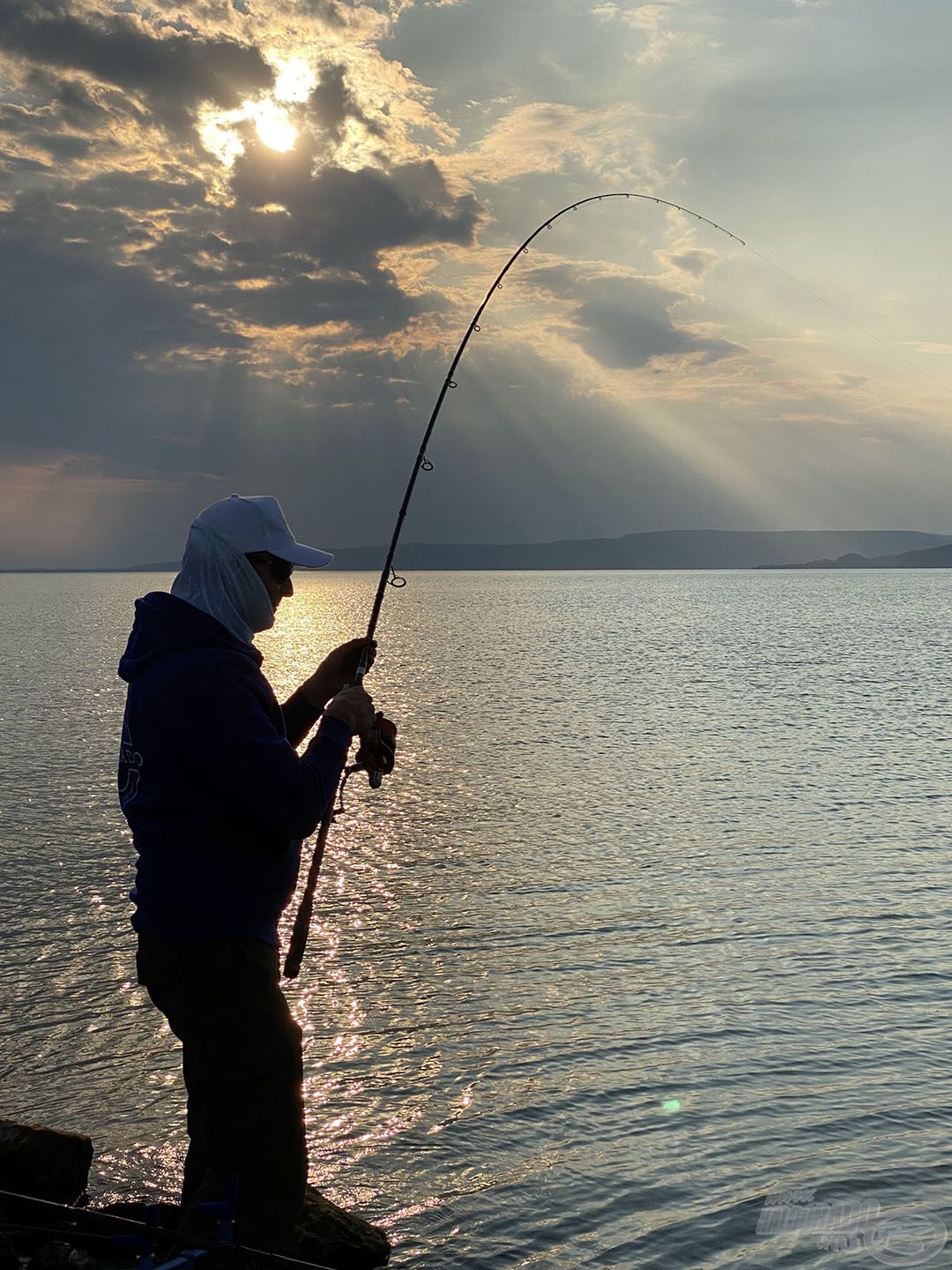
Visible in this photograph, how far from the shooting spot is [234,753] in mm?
2955

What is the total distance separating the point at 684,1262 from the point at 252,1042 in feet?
9.50

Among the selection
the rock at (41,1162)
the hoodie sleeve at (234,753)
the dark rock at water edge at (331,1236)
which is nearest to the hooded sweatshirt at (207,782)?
the hoodie sleeve at (234,753)

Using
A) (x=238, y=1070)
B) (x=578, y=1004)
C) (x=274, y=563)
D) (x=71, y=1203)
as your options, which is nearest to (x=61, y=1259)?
(x=71, y=1203)

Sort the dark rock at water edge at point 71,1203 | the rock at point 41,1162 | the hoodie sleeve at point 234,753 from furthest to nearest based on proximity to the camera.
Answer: the rock at point 41,1162 → the dark rock at water edge at point 71,1203 → the hoodie sleeve at point 234,753

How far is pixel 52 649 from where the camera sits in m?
50.5

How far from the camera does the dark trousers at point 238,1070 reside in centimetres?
308

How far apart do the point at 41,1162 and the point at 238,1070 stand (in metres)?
2.62

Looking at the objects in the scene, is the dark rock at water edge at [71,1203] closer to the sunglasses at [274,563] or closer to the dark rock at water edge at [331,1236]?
the dark rock at water edge at [331,1236]

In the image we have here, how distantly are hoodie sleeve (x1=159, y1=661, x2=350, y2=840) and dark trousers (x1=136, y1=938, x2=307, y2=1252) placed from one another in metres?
0.38

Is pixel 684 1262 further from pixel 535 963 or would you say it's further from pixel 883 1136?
pixel 535 963

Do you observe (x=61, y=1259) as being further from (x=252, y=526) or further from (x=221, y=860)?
(x=252, y=526)

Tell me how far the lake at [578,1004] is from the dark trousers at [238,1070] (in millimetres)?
2322

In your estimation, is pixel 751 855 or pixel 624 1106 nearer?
pixel 624 1106

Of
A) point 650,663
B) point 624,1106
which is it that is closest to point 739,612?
point 650,663
